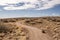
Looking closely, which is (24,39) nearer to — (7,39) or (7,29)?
(7,39)

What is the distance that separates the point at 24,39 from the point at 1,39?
2779 millimetres

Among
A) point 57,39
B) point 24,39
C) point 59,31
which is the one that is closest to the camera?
point 24,39

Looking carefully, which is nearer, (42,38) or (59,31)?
(42,38)

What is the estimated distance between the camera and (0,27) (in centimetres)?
2766

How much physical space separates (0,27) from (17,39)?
7.61 metres

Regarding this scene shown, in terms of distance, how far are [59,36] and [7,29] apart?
8210 mm

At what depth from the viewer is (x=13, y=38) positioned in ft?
70.6

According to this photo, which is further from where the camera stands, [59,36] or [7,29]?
[7,29]

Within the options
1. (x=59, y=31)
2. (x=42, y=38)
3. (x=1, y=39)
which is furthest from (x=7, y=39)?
(x=59, y=31)

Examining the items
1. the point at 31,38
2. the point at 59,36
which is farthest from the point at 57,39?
the point at 31,38

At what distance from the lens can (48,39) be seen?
21.2 meters

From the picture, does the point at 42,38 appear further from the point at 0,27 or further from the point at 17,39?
the point at 0,27

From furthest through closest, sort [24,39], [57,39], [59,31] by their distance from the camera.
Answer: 1. [59,31]
2. [57,39]
3. [24,39]

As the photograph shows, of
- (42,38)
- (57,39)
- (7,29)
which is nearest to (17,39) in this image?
(42,38)
